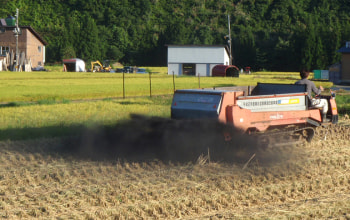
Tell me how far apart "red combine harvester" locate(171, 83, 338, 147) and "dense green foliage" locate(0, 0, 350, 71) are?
2855 inches

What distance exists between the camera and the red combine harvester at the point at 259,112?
11.6 meters

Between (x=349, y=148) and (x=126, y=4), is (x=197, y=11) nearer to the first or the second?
(x=126, y=4)

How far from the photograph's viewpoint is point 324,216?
772 cm

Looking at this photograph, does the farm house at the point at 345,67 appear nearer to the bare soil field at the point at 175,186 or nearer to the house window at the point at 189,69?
the house window at the point at 189,69

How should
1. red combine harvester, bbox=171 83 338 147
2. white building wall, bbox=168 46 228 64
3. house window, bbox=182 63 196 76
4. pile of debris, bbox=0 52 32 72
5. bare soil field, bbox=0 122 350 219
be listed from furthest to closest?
pile of debris, bbox=0 52 32 72, house window, bbox=182 63 196 76, white building wall, bbox=168 46 228 64, red combine harvester, bbox=171 83 338 147, bare soil field, bbox=0 122 350 219

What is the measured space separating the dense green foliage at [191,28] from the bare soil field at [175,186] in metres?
74.8

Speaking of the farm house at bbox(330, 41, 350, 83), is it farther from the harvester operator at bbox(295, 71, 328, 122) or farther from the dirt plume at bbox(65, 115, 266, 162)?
the dirt plume at bbox(65, 115, 266, 162)

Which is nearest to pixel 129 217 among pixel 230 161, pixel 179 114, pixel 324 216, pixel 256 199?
pixel 256 199

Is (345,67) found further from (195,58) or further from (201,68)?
(195,58)

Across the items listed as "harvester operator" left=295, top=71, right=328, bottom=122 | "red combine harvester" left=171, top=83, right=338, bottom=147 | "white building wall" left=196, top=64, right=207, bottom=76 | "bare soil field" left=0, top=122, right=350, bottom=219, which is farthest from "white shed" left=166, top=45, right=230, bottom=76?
"bare soil field" left=0, top=122, right=350, bottom=219

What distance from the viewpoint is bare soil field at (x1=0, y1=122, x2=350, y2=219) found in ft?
25.8

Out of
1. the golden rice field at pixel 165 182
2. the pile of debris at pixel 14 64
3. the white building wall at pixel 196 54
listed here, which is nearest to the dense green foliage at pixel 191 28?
the white building wall at pixel 196 54

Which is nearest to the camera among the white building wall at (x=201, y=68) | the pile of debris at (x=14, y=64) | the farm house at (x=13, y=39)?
the white building wall at (x=201, y=68)

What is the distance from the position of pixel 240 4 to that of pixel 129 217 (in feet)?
539
